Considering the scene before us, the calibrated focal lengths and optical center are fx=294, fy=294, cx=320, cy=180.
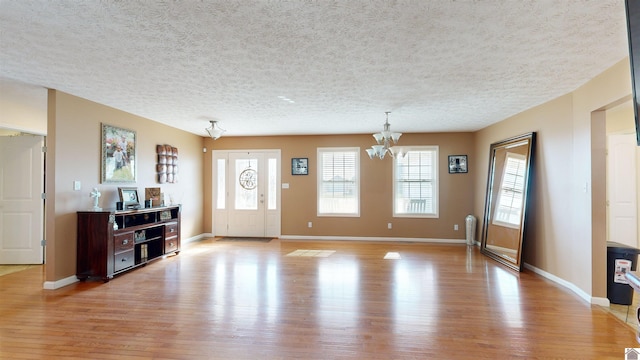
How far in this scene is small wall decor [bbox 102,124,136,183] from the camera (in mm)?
4562

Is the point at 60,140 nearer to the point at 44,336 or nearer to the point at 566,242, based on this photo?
the point at 44,336

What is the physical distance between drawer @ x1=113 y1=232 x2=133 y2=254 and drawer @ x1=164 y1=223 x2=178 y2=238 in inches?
34.8

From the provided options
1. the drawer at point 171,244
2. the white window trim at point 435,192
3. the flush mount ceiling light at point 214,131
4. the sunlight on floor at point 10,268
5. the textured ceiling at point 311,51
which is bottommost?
the sunlight on floor at point 10,268

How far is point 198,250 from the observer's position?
602 cm

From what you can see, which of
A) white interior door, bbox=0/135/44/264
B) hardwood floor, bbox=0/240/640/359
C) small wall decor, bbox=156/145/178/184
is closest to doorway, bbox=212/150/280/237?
small wall decor, bbox=156/145/178/184

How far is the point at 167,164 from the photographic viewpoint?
601cm

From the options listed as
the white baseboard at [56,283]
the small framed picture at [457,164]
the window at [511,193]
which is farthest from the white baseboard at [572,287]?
the white baseboard at [56,283]

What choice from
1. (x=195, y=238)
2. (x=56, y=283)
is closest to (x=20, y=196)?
(x=56, y=283)

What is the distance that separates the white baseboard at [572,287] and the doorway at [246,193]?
5172 mm

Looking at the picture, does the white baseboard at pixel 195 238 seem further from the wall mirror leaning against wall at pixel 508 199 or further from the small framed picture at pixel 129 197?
the wall mirror leaning against wall at pixel 508 199

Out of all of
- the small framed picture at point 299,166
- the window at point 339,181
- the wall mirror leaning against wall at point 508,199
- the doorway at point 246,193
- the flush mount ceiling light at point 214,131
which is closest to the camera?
the wall mirror leaning against wall at point 508,199

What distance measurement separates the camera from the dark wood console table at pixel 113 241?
160 inches

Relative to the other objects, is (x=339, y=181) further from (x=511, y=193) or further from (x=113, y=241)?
(x=113, y=241)

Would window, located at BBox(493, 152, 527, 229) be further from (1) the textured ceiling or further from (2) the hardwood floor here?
(1) the textured ceiling
